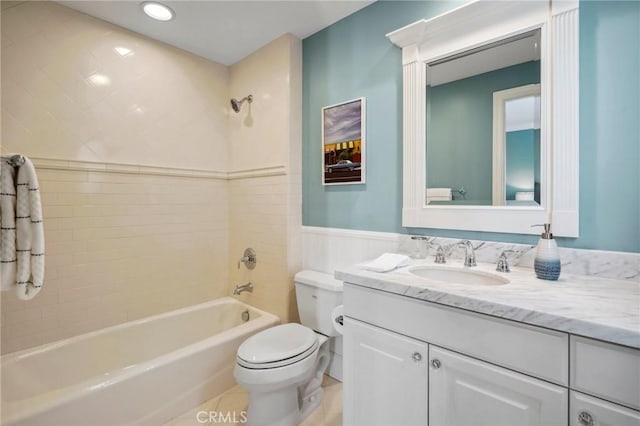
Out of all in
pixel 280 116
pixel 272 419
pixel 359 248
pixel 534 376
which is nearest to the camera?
pixel 534 376

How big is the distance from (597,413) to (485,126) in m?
1.13

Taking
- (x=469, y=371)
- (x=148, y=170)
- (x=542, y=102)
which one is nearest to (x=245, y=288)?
(x=148, y=170)

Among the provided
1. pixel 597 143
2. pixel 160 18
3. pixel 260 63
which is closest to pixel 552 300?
pixel 597 143

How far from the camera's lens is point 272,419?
4.75 ft

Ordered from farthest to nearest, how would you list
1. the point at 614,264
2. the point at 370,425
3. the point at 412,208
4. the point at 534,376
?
1. the point at 412,208
2. the point at 370,425
3. the point at 614,264
4. the point at 534,376

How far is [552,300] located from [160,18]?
2.55m

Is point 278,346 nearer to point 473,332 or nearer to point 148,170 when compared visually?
point 473,332

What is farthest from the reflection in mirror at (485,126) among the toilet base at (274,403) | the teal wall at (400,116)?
the toilet base at (274,403)

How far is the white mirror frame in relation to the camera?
1131mm

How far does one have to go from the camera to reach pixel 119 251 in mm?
1964

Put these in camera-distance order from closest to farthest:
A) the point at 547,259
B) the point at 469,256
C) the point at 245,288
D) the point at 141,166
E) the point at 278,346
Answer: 1. the point at 547,259
2. the point at 469,256
3. the point at 278,346
4. the point at 141,166
5. the point at 245,288

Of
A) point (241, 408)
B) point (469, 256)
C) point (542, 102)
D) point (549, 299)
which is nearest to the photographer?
point (549, 299)

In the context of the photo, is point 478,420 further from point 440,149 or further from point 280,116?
point 280,116

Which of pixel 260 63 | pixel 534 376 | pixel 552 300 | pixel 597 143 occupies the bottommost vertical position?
pixel 534 376
